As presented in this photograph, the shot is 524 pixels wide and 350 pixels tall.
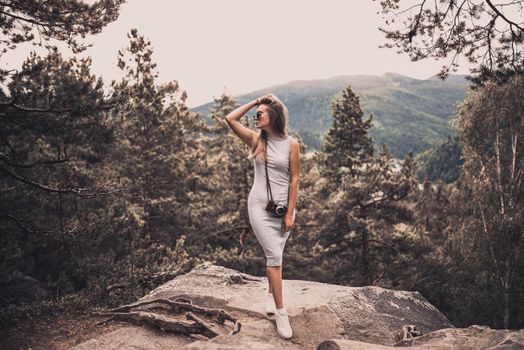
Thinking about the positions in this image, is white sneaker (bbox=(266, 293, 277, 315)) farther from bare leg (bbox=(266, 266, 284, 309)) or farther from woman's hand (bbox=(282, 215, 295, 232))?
woman's hand (bbox=(282, 215, 295, 232))

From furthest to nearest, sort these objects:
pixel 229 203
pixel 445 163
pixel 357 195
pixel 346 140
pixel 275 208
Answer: pixel 445 163 < pixel 229 203 < pixel 346 140 < pixel 357 195 < pixel 275 208

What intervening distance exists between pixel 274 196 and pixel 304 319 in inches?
65.3

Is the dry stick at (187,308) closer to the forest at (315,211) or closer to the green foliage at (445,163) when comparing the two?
the forest at (315,211)

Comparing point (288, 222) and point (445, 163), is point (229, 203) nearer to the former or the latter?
point (288, 222)

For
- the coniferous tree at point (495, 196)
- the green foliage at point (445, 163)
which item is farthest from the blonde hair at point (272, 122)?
the green foliage at point (445, 163)

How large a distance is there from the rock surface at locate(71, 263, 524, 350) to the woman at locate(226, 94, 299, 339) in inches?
19.8

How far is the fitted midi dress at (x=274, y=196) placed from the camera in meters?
3.76

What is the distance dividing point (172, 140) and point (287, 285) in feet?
38.3

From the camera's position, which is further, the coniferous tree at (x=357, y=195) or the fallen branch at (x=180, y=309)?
the coniferous tree at (x=357, y=195)

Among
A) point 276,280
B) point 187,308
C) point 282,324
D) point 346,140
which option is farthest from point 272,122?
point 346,140

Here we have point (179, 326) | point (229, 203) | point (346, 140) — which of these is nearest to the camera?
point (179, 326)

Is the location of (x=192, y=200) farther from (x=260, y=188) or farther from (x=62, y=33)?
(x=260, y=188)

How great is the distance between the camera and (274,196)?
3.75 meters

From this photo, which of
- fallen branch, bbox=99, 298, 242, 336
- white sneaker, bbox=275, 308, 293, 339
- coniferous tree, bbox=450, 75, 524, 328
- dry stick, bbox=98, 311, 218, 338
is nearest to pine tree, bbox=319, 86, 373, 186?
coniferous tree, bbox=450, 75, 524, 328
